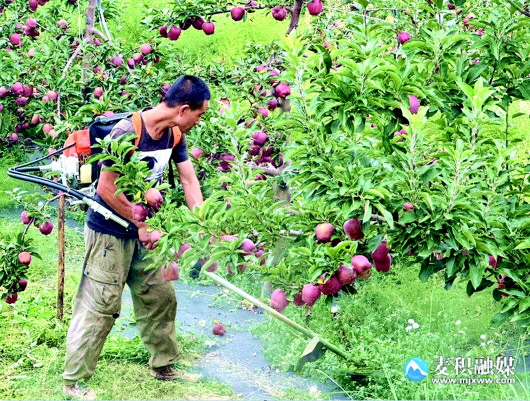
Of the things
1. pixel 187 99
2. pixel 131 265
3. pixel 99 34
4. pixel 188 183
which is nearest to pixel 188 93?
pixel 187 99

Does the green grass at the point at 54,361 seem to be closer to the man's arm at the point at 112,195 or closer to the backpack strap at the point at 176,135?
the man's arm at the point at 112,195

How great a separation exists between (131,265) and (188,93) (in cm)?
91

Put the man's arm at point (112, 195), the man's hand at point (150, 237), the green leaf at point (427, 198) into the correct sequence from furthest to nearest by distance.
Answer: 1. the man's arm at point (112, 195)
2. the man's hand at point (150, 237)
3. the green leaf at point (427, 198)

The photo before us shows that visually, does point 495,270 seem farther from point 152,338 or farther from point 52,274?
point 52,274

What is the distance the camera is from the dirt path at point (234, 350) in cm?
384

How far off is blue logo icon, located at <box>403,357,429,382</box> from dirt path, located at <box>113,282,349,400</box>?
0.33 metres

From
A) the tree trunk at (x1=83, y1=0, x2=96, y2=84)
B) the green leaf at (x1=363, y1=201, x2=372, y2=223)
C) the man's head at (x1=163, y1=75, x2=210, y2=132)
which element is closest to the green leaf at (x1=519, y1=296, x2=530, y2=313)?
the green leaf at (x1=363, y1=201, x2=372, y2=223)

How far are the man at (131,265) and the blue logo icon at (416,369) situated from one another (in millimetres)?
1145

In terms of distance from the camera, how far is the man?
340 cm

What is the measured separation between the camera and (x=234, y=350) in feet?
14.2

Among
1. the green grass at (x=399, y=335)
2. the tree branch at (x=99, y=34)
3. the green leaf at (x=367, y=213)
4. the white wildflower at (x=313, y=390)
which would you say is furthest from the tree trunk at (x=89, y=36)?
the green leaf at (x=367, y=213)

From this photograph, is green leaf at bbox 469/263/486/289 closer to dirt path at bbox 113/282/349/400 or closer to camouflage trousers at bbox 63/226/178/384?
dirt path at bbox 113/282/349/400

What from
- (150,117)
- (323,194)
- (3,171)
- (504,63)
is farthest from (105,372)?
(3,171)

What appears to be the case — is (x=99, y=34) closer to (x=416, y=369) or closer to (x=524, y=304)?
(x=416, y=369)
